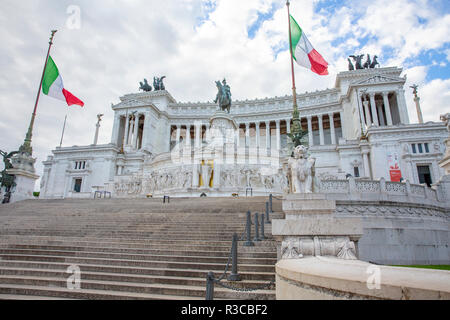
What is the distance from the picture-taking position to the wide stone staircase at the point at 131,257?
5824mm

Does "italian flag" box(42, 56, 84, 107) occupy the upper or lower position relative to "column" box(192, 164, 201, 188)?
upper

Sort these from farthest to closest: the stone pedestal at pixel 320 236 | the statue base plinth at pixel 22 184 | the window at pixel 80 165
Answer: the window at pixel 80 165, the statue base plinth at pixel 22 184, the stone pedestal at pixel 320 236

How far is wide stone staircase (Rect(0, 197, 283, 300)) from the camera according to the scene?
5.82 metres

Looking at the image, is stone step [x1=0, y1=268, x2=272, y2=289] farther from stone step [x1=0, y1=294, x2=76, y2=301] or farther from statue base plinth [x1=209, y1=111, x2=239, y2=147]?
statue base plinth [x1=209, y1=111, x2=239, y2=147]

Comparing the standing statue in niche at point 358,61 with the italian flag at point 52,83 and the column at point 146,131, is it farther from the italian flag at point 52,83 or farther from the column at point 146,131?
the italian flag at point 52,83

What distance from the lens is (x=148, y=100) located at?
225ft

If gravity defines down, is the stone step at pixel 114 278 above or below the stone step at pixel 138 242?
below

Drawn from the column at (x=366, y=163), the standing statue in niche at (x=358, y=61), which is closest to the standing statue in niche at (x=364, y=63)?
the standing statue in niche at (x=358, y=61)

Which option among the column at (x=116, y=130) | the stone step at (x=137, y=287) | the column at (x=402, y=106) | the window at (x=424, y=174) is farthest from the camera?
the column at (x=116, y=130)

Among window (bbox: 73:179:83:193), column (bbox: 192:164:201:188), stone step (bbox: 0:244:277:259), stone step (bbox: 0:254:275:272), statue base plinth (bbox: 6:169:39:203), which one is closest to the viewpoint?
stone step (bbox: 0:254:275:272)

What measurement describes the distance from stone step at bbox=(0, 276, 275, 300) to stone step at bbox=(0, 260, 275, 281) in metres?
0.53

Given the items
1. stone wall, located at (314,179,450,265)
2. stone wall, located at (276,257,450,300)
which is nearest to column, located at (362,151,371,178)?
stone wall, located at (314,179,450,265)

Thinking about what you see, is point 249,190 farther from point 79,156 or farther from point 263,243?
point 79,156
